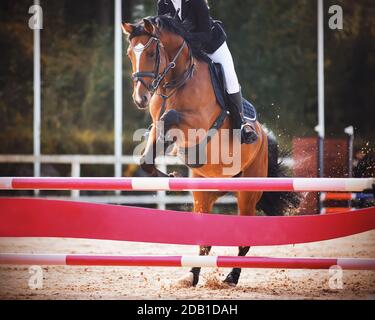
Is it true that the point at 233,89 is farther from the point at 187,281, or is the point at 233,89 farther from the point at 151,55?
the point at 187,281

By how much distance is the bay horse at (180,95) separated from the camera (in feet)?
13.3

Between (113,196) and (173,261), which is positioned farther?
(113,196)

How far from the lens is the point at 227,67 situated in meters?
4.56

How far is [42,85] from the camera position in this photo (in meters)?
10.7

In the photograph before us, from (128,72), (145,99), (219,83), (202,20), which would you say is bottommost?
(145,99)

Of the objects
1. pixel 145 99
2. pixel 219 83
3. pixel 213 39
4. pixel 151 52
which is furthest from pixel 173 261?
pixel 213 39

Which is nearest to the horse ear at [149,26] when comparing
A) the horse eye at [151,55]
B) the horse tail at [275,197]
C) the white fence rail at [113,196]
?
the horse eye at [151,55]

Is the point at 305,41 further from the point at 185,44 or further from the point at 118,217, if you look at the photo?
the point at 118,217

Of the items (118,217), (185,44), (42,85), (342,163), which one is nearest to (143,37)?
(185,44)

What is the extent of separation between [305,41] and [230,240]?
789 cm

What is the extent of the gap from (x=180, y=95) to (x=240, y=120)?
1.73 feet

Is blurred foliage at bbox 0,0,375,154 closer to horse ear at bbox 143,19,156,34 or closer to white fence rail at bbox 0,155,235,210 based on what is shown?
white fence rail at bbox 0,155,235,210

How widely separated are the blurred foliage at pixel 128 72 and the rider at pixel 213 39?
5.00 meters

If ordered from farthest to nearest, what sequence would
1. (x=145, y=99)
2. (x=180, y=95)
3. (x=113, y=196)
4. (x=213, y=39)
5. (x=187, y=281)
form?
(x=113, y=196), (x=213, y=39), (x=180, y=95), (x=187, y=281), (x=145, y=99)
